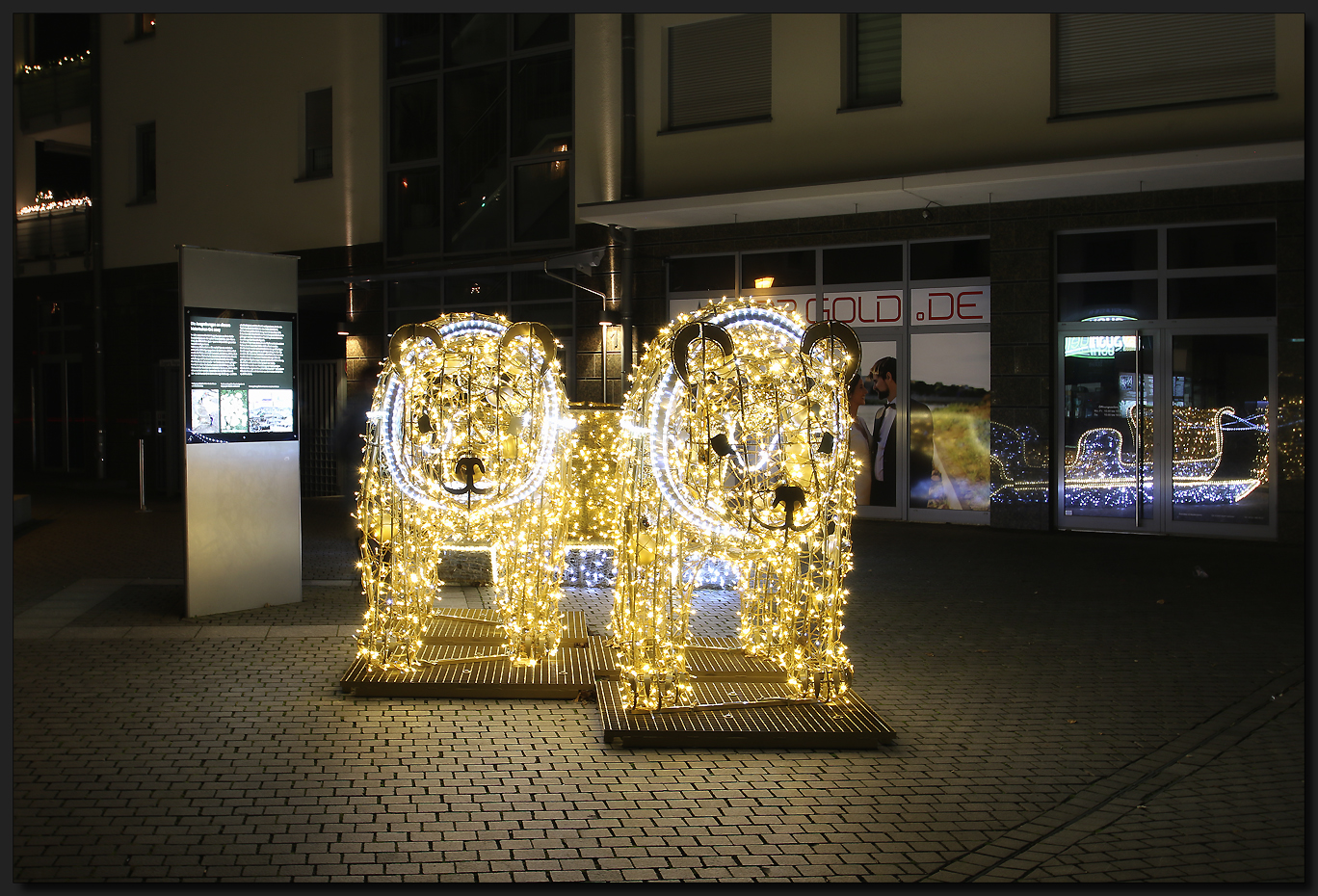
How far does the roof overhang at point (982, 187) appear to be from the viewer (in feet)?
34.8

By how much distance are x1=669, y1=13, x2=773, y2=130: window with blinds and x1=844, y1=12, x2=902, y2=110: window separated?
1.12 meters

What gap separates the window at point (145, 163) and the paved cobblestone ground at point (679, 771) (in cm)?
1472

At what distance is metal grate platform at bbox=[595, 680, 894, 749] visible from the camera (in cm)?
506

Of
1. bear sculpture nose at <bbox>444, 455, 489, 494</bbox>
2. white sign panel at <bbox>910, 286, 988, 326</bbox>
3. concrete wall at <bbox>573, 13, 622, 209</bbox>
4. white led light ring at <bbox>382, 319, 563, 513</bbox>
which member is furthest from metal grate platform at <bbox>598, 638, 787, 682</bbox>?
concrete wall at <bbox>573, 13, 622, 209</bbox>

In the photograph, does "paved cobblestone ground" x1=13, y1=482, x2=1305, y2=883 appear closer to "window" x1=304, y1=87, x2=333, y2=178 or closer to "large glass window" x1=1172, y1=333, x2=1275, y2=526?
"large glass window" x1=1172, y1=333, x2=1275, y2=526

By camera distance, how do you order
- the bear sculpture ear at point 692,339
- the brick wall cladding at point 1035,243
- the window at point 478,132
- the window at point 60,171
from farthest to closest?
1. the window at point 60,171
2. the window at point 478,132
3. the brick wall cladding at point 1035,243
4. the bear sculpture ear at point 692,339

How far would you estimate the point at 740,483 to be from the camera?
572cm

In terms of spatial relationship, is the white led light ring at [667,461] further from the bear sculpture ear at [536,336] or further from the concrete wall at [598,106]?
the concrete wall at [598,106]

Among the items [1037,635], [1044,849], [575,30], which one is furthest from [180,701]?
[575,30]

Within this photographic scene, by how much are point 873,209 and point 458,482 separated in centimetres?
852

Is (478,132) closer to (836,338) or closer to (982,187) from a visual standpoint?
(982,187)

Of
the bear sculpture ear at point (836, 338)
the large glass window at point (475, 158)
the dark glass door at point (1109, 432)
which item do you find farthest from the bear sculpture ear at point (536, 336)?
the large glass window at point (475, 158)

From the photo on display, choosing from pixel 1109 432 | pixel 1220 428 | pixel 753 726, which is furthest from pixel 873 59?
pixel 753 726

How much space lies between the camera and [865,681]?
628 centimetres
